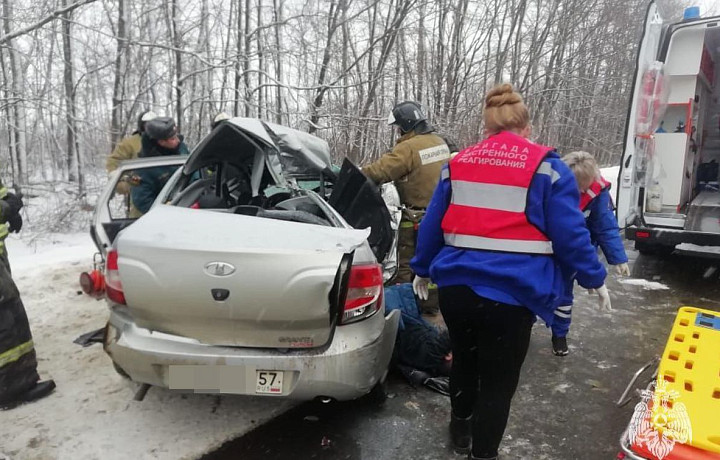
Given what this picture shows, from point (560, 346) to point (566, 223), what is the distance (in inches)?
86.4

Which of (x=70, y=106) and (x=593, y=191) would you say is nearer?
(x=593, y=191)

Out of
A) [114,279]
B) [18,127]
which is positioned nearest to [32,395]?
[114,279]

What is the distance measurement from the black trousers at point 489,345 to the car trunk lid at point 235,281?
22.7 inches

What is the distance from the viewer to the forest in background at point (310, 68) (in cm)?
931

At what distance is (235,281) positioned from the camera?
2201mm

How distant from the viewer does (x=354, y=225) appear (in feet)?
11.8

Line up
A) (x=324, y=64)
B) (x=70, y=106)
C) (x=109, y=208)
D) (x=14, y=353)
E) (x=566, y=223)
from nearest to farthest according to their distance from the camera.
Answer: (x=566, y=223)
(x=14, y=353)
(x=109, y=208)
(x=70, y=106)
(x=324, y=64)

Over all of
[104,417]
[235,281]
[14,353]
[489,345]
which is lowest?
[104,417]

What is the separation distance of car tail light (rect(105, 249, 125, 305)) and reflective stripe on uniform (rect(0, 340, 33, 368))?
3.03 ft

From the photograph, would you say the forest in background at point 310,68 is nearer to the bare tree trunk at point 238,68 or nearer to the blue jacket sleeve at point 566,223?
the bare tree trunk at point 238,68

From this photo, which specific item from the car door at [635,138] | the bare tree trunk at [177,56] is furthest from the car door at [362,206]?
the bare tree trunk at [177,56]

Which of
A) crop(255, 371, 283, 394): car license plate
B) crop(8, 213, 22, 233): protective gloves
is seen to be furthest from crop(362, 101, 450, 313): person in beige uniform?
crop(8, 213, 22, 233): protective gloves

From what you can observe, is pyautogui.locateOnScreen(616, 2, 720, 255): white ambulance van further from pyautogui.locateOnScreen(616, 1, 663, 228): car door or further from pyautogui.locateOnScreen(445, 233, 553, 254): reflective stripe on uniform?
pyautogui.locateOnScreen(445, 233, 553, 254): reflective stripe on uniform

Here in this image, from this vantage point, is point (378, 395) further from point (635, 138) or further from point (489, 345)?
point (635, 138)
